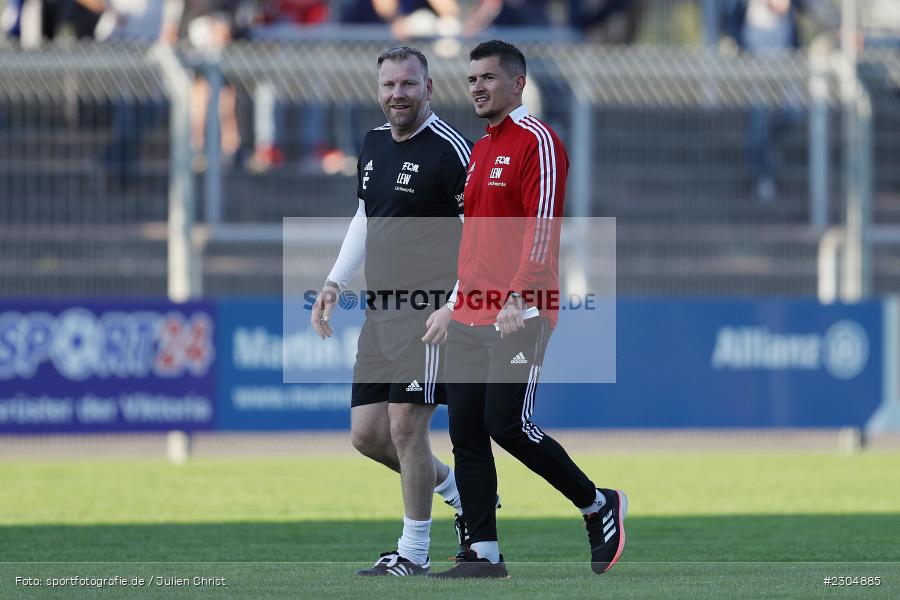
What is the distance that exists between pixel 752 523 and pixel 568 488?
2978 millimetres

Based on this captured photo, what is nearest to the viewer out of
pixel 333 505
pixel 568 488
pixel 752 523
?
pixel 568 488

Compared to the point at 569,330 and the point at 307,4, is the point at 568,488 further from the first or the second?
the point at 307,4

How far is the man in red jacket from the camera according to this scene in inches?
256

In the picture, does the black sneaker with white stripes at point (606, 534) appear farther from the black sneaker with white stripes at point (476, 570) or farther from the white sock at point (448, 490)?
the white sock at point (448, 490)

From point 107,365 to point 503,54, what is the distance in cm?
829

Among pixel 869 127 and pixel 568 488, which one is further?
pixel 869 127

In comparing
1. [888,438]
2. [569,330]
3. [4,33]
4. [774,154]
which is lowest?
[888,438]

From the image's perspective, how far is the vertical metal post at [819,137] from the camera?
14984mm

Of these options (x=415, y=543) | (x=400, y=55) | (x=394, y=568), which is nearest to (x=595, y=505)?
(x=415, y=543)

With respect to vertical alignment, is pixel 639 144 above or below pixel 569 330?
above

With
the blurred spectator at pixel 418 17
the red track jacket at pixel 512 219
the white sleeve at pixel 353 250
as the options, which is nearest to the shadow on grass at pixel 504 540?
the white sleeve at pixel 353 250

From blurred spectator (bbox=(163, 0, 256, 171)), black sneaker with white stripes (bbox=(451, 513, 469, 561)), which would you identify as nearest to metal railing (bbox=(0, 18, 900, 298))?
blurred spectator (bbox=(163, 0, 256, 171))

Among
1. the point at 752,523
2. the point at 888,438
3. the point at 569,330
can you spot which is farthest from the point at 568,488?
the point at 888,438

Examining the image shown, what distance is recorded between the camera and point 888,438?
1648cm
